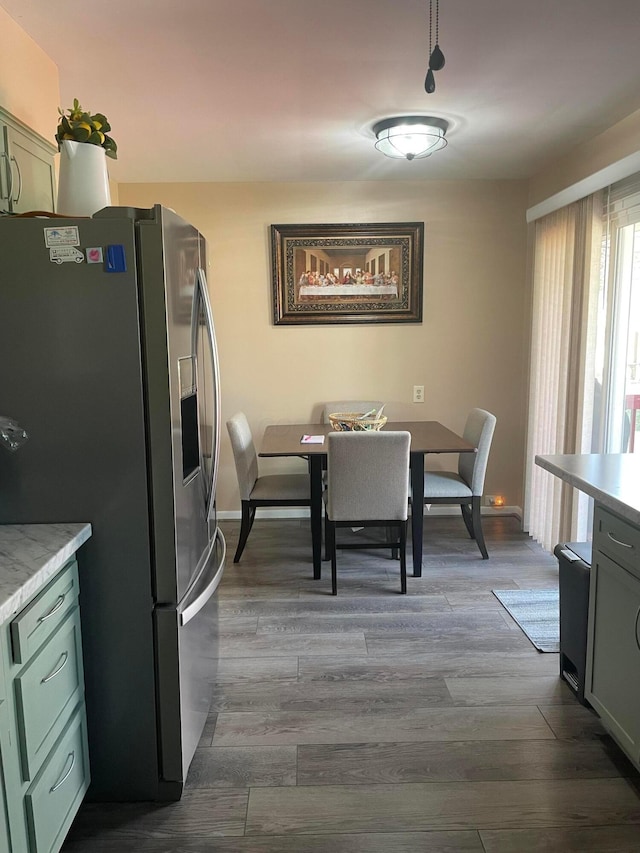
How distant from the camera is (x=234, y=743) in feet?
7.10

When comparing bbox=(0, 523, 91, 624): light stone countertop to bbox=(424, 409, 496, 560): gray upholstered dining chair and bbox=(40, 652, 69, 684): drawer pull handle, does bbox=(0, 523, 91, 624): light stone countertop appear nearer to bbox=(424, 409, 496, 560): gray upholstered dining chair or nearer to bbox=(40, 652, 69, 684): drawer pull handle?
bbox=(40, 652, 69, 684): drawer pull handle

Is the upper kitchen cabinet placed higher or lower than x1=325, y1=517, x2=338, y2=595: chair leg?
higher

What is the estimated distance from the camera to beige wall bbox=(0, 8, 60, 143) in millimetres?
2020

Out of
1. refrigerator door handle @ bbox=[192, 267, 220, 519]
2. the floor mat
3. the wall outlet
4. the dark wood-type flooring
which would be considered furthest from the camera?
the wall outlet

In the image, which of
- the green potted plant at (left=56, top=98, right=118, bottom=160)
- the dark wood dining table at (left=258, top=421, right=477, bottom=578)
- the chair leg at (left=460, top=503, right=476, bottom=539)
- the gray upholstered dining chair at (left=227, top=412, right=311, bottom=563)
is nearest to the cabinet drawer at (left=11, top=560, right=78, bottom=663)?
the green potted plant at (left=56, top=98, right=118, bottom=160)

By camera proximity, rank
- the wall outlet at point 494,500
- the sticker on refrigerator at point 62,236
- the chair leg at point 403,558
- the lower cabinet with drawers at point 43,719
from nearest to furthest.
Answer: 1. the lower cabinet with drawers at point 43,719
2. the sticker on refrigerator at point 62,236
3. the chair leg at point 403,558
4. the wall outlet at point 494,500

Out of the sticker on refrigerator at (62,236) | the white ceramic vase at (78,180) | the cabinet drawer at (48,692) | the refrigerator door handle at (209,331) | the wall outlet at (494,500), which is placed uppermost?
the white ceramic vase at (78,180)

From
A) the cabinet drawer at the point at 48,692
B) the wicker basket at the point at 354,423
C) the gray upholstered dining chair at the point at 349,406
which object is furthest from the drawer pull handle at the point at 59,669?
the gray upholstered dining chair at the point at 349,406

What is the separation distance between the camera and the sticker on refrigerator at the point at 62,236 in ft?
5.39

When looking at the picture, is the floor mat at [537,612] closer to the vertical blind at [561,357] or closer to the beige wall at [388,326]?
the vertical blind at [561,357]

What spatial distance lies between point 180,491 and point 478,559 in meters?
2.54

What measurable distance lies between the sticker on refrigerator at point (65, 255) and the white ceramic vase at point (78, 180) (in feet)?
1.05

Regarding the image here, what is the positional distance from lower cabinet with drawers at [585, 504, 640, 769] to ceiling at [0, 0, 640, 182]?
5.58 feet

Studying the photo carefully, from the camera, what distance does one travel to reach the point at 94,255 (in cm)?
165
